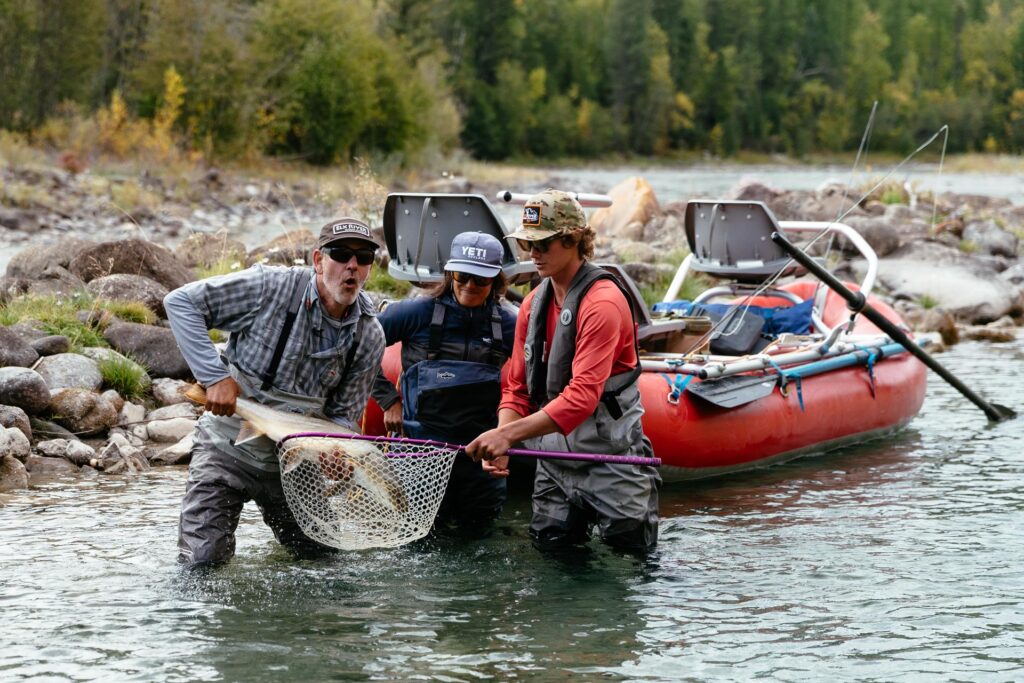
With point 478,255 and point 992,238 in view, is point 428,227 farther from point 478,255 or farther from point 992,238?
point 992,238

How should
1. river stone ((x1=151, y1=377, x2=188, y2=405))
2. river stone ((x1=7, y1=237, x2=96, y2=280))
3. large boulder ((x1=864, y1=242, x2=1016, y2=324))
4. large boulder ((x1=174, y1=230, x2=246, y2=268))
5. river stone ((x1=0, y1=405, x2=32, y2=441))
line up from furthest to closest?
large boulder ((x1=864, y1=242, x2=1016, y2=324)), large boulder ((x1=174, y1=230, x2=246, y2=268)), river stone ((x1=7, y1=237, x2=96, y2=280)), river stone ((x1=151, y1=377, x2=188, y2=405)), river stone ((x1=0, y1=405, x2=32, y2=441))

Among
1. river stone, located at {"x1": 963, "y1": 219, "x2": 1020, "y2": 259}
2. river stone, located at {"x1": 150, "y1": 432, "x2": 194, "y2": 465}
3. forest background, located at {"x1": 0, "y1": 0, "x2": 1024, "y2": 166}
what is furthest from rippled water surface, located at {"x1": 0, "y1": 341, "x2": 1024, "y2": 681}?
forest background, located at {"x1": 0, "y1": 0, "x2": 1024, "y2": 166}

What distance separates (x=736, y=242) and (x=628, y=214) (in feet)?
32.7

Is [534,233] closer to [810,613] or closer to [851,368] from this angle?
[810,613]

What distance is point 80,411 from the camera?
8.52 m

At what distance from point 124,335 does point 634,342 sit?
5185mm

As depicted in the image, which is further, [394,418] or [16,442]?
[16,442]

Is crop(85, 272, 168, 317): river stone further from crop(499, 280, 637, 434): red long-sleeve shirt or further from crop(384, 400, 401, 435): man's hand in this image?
crop(499, 280, 637, 434): red long-sleeve shirt

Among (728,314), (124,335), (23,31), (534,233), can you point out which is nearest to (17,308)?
(124,335)

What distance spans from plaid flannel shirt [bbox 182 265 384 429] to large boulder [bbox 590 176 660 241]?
13696mm

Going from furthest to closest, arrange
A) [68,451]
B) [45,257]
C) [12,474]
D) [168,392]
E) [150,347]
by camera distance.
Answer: [45,257]
[150,347]
[168,392]
[68,451]
[12,474]

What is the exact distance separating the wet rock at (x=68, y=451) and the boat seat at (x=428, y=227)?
2.22 m

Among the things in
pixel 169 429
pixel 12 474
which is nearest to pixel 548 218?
pixel 12 474

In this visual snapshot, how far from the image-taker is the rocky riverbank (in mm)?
8375
